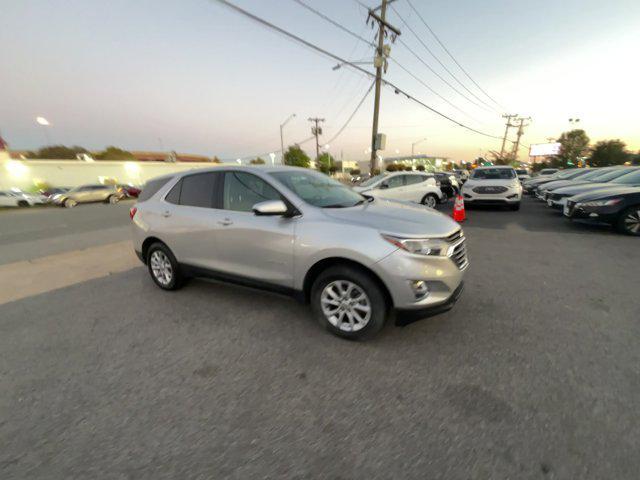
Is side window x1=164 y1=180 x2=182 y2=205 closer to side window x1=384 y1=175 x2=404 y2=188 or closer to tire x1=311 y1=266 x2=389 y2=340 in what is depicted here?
tire x1=311 y1=266 x2=389 y2=340

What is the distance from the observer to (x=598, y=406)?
196cm

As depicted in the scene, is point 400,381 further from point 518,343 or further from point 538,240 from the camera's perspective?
point 538,240

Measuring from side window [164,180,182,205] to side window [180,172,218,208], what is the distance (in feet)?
0.20

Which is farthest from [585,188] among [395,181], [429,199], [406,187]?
[395,181]

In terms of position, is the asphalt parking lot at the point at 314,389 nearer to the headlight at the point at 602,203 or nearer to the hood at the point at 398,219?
the hood at the point at 398,219

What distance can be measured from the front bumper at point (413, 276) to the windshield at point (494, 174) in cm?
1017

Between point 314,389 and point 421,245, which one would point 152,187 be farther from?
point 421,245

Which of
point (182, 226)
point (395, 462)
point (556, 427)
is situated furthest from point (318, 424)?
point (182, 226)

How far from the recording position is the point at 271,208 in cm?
276

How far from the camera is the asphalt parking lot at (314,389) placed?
1.66 metres

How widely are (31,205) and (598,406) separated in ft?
111

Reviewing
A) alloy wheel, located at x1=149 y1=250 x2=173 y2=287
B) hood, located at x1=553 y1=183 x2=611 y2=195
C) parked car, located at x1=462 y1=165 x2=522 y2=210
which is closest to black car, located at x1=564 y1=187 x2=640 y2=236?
hood, located at x1=553 y1=183 x2=611 y2=195

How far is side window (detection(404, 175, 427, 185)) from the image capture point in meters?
10.4

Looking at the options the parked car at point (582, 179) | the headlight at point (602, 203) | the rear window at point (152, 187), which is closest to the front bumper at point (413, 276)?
the rear window at point (152, 187)
